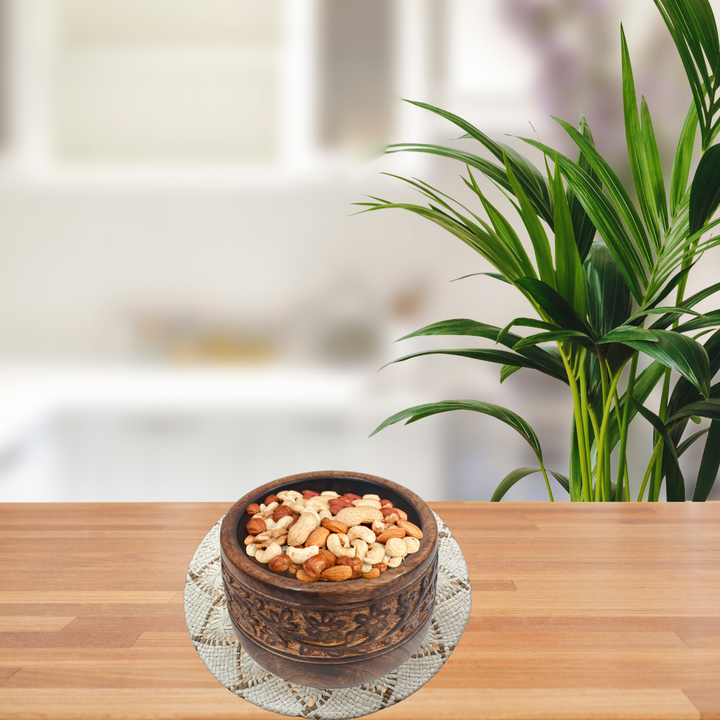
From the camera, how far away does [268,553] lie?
482mm

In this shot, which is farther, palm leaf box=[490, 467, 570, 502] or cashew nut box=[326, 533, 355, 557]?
palm leaf box=[490, 467, 570, 502]

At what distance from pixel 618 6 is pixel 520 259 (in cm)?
67

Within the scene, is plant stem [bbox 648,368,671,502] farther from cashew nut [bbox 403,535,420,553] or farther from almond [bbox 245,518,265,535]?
almond [bbox 245,518,265,535]

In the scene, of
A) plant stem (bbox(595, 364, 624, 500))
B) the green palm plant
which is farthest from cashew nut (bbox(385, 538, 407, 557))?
plant stem (bbox(595, 364, 624, 500))

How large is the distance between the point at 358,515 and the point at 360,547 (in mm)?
51

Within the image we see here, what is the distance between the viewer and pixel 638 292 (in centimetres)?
81

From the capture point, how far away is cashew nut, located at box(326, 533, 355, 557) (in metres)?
0.48

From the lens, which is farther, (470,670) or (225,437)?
Result: (225,437)

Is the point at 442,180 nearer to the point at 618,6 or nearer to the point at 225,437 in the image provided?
the point at 618,6

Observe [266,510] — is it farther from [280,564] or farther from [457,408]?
[457,408]

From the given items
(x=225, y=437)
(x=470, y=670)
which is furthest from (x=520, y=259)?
(x=225, y=437)

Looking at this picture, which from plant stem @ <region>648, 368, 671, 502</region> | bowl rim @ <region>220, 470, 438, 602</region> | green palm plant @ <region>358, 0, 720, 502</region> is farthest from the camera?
plant stem @ <region>648, 368, 671, 502</region>

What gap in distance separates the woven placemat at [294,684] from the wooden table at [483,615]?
0.05ft

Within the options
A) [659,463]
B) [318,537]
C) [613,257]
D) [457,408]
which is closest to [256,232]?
[457,408]
